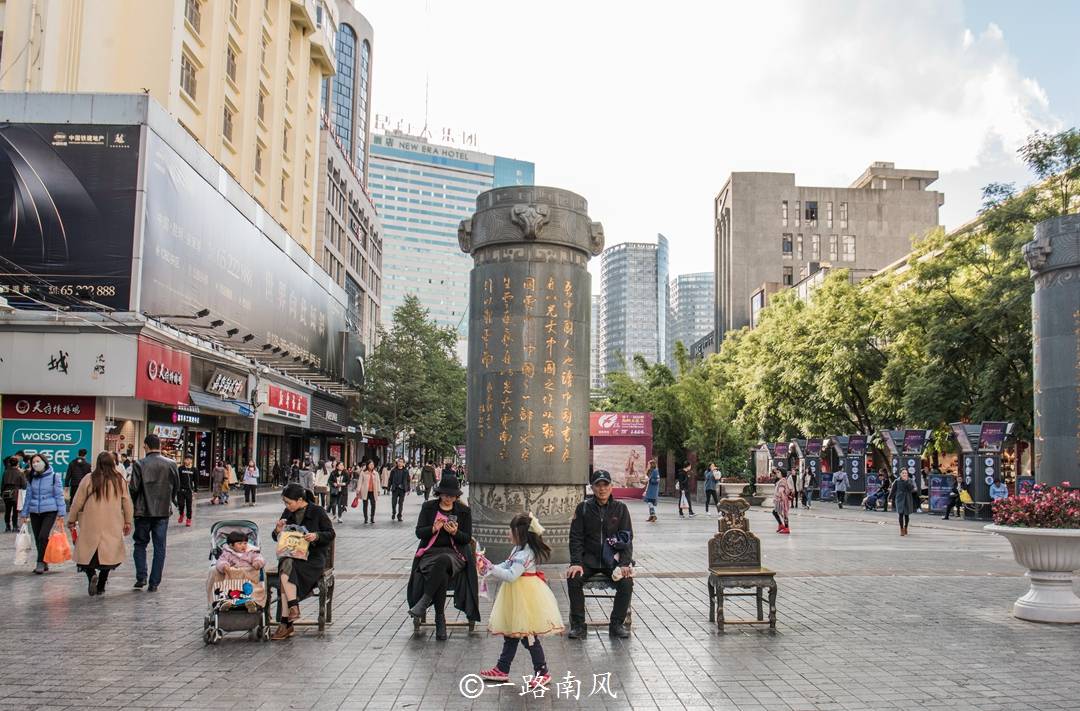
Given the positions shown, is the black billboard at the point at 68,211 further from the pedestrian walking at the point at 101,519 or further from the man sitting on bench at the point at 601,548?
the man sitting on bench at the point at 601,548

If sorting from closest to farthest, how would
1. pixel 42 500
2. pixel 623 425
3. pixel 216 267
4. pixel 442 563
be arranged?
pixel 442 563 → pixel 42 500 → pixel 216 267 → pixel 623 425

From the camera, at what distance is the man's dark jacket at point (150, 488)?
11281mm

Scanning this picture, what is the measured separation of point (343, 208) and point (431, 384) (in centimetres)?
1480

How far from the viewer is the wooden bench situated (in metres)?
9.23

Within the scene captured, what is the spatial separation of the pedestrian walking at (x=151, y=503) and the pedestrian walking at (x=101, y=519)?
0.87 ft

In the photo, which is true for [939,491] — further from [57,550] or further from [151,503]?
[57,550]

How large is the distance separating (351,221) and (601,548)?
61.1 metres

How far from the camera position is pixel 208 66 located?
31.9 meters

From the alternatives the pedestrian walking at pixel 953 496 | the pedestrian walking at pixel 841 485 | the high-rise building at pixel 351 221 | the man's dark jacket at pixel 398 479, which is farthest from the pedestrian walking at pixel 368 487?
the high-rise building at pixel 351 221

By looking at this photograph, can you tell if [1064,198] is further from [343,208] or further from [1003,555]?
[343,208]

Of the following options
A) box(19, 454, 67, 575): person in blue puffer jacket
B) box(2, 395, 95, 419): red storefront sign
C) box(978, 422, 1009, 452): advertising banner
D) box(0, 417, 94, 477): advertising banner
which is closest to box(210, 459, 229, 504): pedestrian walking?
box(0, 417, 94, 477): advertising banner

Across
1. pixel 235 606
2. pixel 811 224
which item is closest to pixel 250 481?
pixel 235 606

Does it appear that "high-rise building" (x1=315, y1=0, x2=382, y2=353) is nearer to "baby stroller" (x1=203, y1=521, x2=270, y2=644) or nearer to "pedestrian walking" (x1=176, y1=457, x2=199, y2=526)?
"pedestrian walking" (x1=176, y1=457, x2=199, y2=526)

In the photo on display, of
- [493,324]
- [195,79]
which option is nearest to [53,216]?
[195,79]
